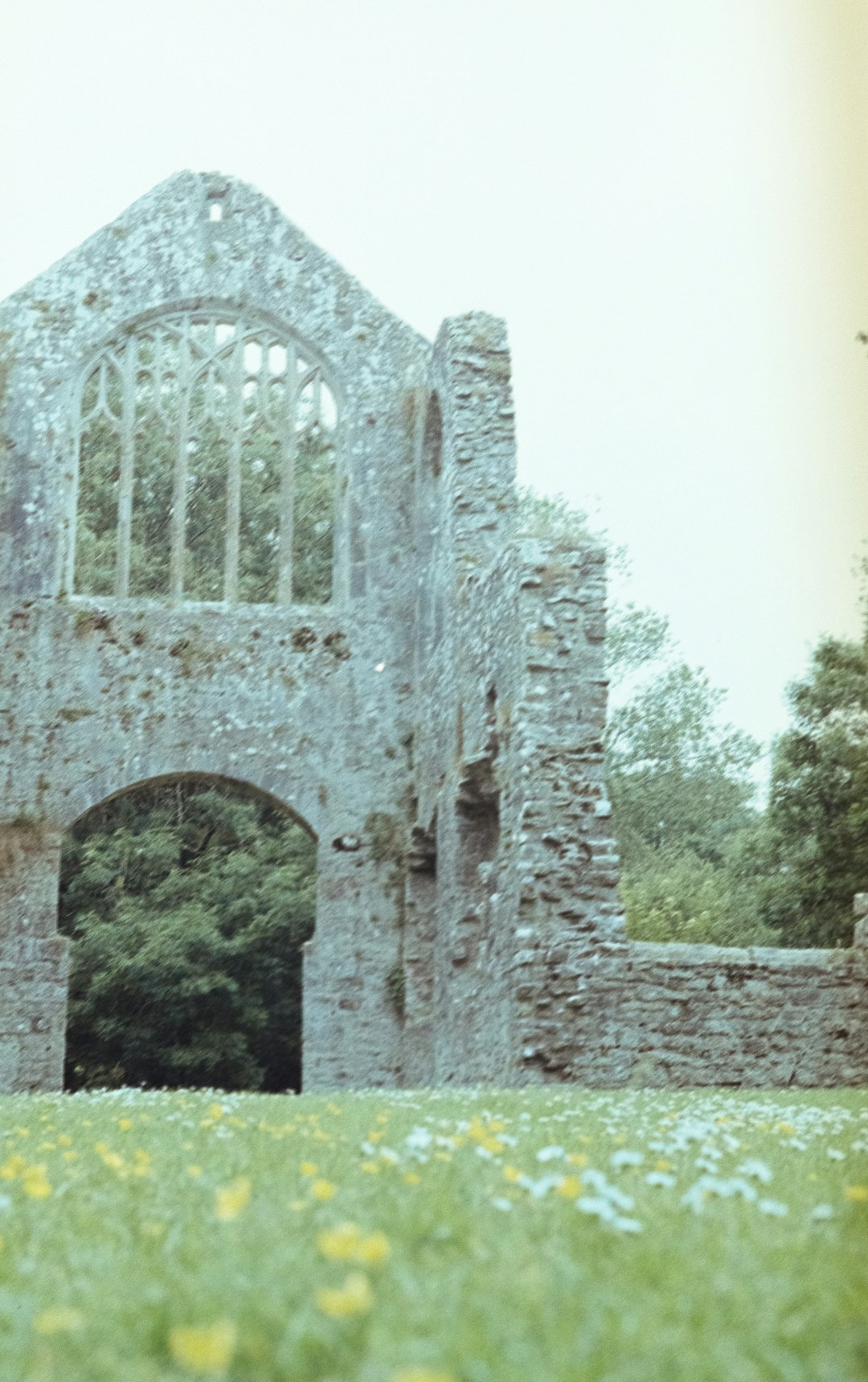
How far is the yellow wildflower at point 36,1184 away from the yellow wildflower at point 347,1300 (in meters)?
1.21

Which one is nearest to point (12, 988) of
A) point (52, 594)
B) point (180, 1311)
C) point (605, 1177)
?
point (52, 594)

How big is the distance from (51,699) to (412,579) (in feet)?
11.0

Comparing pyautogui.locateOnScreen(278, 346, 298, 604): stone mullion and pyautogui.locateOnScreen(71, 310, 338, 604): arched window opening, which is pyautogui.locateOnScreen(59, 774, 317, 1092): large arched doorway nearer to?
pyautogui.locateOnScreen(71, 310, 338, 604): arched window opening

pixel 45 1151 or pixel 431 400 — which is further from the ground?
pixel 431 400

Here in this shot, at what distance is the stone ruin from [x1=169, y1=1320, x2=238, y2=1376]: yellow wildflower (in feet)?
28.4

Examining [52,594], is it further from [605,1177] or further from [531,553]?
[605,1177]

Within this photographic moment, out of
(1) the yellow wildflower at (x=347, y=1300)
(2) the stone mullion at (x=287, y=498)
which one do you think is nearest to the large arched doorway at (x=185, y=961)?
(2) the stone mullion at (x=287, y=498)

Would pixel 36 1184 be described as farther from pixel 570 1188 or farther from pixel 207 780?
pixel 207 780

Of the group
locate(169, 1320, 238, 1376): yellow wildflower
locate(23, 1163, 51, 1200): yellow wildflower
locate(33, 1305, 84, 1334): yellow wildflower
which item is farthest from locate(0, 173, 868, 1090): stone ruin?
locate(169, 1320, 238, 1376): yellow wildflower

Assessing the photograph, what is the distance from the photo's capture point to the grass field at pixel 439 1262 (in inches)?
76.9

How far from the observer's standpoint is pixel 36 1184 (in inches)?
127

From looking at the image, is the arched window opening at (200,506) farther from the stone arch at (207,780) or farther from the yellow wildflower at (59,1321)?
the yellow wildflower at (59,1321)

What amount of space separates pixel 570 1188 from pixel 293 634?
11.7 m

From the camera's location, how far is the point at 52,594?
46.7 feet
